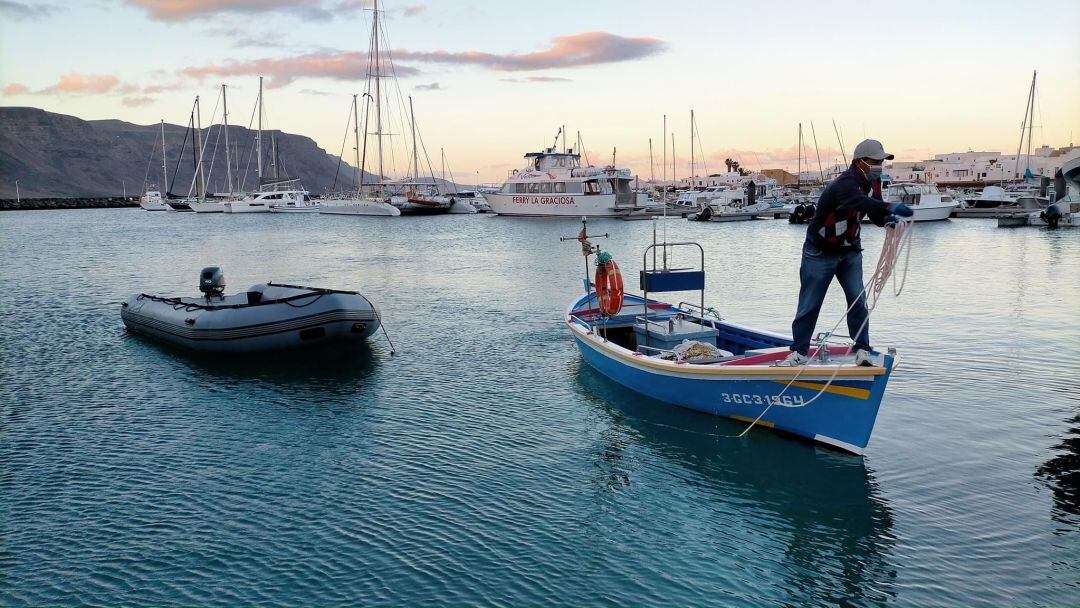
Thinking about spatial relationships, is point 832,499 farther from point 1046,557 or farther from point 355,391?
point 355,391

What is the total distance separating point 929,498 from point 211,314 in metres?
14.2

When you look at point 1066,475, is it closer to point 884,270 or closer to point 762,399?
point 884,270

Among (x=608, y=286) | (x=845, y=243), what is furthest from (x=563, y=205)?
(x=845, y=243)

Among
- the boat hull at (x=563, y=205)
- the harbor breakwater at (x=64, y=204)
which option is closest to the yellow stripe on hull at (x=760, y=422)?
the boat hull at (x=563, y=205)

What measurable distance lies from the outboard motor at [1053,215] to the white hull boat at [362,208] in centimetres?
Result: 6590

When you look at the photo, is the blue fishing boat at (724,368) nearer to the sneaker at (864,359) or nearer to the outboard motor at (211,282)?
the sneaker at (864,359)

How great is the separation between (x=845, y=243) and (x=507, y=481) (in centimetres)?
511

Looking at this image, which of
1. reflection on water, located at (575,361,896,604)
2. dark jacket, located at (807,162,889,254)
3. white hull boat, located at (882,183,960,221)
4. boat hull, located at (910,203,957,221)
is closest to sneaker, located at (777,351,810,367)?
reflection on water, located at (575,361,896,604)

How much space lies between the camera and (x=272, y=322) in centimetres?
1588

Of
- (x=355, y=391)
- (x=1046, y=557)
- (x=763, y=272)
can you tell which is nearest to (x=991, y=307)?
(x=763, y=272)

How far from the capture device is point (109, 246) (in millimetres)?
50688

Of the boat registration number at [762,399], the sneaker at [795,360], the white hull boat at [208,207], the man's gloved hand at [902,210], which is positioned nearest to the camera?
the man's gloved hand at [902,210]

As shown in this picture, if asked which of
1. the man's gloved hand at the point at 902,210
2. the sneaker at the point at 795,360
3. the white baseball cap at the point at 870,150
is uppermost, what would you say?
the white baseball cap at the point at 870,150

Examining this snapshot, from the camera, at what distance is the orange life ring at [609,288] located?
44.1ft
